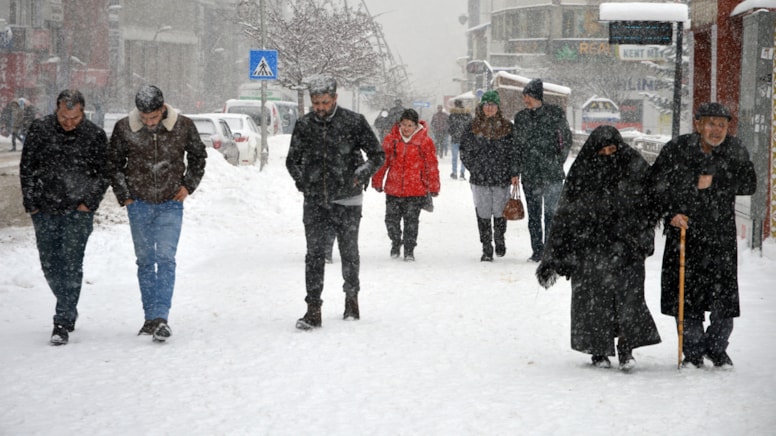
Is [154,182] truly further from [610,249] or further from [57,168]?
[610,249]

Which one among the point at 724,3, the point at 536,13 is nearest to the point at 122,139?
the point at 724,3

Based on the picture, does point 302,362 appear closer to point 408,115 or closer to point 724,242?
point 724,242

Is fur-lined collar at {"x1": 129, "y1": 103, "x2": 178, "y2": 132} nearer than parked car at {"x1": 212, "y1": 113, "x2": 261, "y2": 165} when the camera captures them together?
Yes

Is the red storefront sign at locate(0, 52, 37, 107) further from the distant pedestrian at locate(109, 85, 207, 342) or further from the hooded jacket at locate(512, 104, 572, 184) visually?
the distant pedestrian at locate(109, 85, 207, 342)

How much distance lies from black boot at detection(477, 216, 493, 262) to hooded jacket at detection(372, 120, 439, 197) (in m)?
0.69

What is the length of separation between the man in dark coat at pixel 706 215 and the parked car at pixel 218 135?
17728mm

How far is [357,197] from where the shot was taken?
25.2 feet

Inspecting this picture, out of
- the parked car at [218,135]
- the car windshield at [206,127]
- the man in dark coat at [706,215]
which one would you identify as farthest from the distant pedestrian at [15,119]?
the man in dark coat at [706,215]

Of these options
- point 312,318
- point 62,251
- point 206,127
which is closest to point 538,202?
point 312,318

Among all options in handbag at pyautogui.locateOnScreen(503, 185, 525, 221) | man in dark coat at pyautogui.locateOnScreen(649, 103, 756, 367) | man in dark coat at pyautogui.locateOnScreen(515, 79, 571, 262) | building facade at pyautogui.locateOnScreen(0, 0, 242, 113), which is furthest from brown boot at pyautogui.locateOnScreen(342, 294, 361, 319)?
building facade at pyautogui.locateOnScreen(0, 0, 242, 113)

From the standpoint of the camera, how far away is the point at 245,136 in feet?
86.1

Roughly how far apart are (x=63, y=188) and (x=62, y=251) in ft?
1.44

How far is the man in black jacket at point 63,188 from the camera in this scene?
23.1ft

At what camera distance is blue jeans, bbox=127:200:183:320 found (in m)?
7.22
